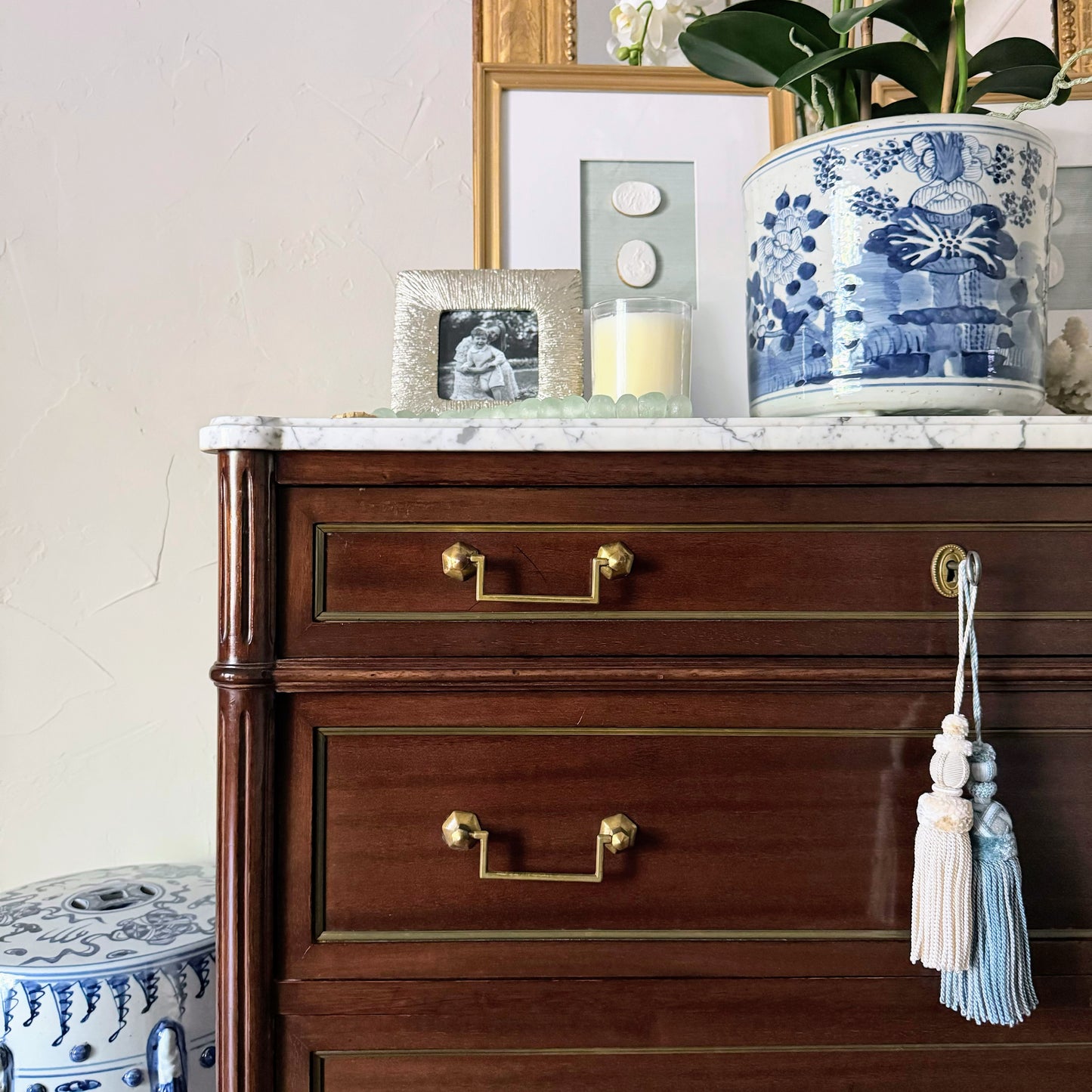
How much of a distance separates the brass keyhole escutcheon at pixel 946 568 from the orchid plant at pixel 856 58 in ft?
1.21

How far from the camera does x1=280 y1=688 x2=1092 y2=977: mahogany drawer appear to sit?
2.02 feet

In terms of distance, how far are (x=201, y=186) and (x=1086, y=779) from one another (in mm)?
1113

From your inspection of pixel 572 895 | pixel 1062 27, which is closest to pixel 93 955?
pixel 572 895

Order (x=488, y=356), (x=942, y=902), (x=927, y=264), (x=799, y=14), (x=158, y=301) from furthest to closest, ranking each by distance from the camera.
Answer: (x=158, y=301) < (x=488, y=356) < (x=799, y=14) < (x=927, y=264) < (x=942, y=902)

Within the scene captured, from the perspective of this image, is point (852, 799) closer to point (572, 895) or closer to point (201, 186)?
point (572, 895)

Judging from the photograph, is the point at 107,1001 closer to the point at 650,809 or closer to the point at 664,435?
the point at 650,809

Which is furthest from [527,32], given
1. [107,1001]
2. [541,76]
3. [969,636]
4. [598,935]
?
[107,1001]

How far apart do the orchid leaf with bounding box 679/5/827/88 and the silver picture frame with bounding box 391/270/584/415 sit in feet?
0.78

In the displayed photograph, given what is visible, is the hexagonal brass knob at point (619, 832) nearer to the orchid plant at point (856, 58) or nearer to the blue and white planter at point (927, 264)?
the blue and white planter at point (927, 264)

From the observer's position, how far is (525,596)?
61 cm

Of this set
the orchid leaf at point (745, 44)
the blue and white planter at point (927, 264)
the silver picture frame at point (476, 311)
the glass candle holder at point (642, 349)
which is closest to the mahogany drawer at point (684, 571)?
the blue and white planter at point (927, 264)

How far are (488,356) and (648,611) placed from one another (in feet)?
1.38

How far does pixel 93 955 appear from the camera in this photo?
819 millimetres

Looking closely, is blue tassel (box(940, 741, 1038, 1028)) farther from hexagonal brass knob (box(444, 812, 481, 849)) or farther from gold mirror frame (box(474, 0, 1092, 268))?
gold mirror frame (box(474, 0, 1092, 268))
